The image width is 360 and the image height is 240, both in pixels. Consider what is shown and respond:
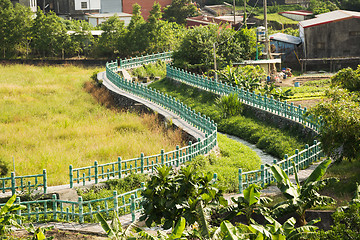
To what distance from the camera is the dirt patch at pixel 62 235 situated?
13.6 metres

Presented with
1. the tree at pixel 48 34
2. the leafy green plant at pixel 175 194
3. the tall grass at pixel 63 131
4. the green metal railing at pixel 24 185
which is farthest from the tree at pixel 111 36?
the leafy green plant at pixel 175 194

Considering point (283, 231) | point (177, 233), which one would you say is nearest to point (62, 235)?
point (177, 233)

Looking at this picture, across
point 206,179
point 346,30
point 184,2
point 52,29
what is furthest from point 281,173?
point 184,2

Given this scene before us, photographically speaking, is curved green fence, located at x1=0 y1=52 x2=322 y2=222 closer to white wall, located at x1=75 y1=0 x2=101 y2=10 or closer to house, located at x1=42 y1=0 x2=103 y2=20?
house, located at x1=42 y1=0 x2=103 y2=20

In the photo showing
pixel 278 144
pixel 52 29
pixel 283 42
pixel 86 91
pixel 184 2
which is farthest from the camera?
pixel 184 2

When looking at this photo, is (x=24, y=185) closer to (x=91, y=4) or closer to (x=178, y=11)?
(x=178, y=11)

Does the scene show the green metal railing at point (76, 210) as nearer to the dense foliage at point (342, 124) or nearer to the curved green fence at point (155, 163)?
the curved green fence at point (155, 163)

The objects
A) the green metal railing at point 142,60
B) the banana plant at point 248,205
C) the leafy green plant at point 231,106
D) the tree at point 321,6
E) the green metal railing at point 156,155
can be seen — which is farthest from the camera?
the tree at point 321,6

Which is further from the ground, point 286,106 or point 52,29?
point 52,29

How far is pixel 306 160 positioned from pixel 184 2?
163 ft

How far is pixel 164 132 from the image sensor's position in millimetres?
26250

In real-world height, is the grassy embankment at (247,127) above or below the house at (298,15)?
below

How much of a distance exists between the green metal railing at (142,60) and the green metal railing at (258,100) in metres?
6.52

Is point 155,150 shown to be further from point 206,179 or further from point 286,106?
point 206,179
